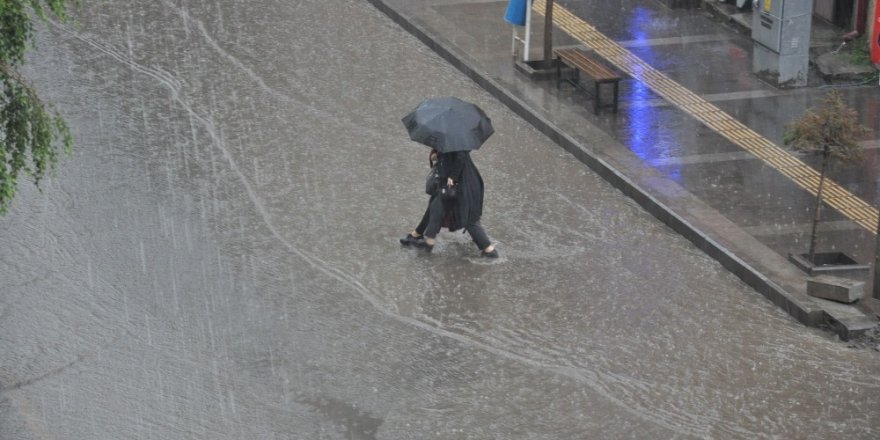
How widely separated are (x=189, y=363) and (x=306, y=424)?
155cm

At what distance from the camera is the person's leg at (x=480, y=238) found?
48.2 ft

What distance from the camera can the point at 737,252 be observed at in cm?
1464

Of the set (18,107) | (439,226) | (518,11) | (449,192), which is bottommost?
(439,226)

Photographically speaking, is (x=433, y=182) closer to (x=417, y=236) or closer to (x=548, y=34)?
(x=417, y=236)

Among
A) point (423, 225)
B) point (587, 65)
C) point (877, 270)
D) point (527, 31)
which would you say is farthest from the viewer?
point (527, 31)

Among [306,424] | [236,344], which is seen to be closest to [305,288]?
[236,344]

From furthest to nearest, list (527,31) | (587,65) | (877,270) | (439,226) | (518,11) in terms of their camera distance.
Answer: (518,11) < (527,31) < (587,65) < (439,226) < (877,270)

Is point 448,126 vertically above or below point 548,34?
above

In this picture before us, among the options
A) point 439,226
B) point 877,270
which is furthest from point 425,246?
point 877,270

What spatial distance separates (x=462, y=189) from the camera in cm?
1460

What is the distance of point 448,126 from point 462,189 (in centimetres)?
67

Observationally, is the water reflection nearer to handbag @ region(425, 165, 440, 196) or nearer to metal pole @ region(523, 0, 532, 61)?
metal pole @ region(523, 0, 532, 61)

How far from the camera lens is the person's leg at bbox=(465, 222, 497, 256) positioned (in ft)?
48.2

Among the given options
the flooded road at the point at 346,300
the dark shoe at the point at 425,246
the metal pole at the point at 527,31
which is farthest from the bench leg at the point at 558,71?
the dark shoe at the point at 425,246
